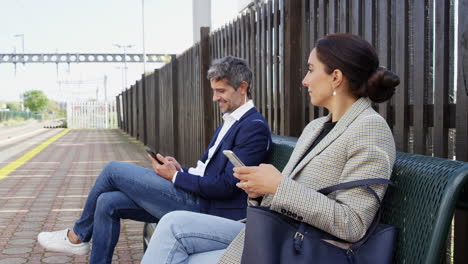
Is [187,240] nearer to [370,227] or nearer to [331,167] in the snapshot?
[331,167]

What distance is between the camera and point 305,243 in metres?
1.81

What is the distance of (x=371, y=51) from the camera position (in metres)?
2.08

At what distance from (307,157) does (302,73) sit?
87.8 inches

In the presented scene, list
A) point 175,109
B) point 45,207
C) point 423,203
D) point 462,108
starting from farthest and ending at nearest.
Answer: point 175,109 < point 45,207 < point 462,108 < point 423,203

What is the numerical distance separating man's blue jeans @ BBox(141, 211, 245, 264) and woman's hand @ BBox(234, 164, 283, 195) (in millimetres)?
503

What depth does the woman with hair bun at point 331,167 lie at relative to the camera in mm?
1862

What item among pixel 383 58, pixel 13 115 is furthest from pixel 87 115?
pixel 383 58

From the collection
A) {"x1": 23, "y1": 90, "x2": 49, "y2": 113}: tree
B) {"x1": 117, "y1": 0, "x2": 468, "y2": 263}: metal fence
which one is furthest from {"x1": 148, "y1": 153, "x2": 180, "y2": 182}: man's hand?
{"x1": 23, "y1": 90, "x2": 49, "y2": 113}: tree

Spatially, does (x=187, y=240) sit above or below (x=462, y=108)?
below

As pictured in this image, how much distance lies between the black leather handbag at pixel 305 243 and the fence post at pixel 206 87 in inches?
224

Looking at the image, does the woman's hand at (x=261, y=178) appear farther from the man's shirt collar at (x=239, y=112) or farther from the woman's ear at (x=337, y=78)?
the man's shirt collar at (x=239, y=112)

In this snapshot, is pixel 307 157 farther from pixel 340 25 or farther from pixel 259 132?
pixel 340 25

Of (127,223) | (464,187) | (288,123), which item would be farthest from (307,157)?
(127,223)

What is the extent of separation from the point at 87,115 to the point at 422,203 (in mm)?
46446
